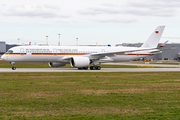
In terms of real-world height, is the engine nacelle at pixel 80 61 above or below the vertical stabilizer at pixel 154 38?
below

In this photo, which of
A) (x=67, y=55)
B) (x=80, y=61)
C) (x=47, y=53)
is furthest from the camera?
(x=67, y=55)

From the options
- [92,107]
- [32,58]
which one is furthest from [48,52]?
[92,107]

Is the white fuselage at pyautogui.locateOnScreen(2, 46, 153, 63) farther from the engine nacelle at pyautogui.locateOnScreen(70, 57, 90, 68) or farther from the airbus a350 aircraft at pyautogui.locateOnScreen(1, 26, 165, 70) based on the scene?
the engine nacelle at pyautogui.locateOnScreen(70, 57, 90, 68)

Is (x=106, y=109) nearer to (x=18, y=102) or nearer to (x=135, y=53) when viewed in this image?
(x=18, y=102)

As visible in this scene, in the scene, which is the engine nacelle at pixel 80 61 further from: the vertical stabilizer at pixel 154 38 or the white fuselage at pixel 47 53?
the vertical stabilizer at pixel 154 38

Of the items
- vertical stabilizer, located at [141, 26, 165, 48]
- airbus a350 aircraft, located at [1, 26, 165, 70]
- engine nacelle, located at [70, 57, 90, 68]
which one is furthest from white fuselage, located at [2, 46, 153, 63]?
vertical stabilizer, located at [141, 26, 165, 48]

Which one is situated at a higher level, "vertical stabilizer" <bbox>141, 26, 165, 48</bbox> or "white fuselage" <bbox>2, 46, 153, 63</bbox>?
"vertical stabilizer" <bbox>141, 26, 165, 48</bbox>

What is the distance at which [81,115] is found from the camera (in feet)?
29.0

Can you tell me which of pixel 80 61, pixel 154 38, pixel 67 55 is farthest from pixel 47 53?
pixel 154 38

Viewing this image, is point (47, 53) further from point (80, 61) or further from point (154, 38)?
point (154, 38)

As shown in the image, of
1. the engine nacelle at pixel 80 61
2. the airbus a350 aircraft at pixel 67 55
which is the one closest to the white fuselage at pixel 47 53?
the airbus a350 aircraft at pixel 67 55

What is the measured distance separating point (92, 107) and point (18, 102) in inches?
129

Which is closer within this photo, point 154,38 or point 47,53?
point 47,53

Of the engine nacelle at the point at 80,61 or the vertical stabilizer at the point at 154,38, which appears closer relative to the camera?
the engine nacelle at the point at 80,61
